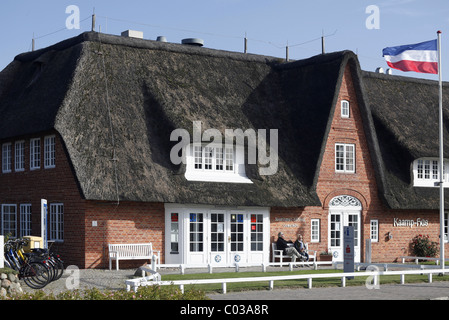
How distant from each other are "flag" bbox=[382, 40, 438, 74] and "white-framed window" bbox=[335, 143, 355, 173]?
7245mm

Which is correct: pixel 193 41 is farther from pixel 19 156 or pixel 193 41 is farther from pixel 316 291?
pixel 316 291

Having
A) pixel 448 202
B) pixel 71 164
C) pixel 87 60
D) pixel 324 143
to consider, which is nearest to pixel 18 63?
pixel 87 60

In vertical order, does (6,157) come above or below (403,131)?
below

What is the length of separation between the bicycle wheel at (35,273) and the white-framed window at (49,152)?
8.86 metres

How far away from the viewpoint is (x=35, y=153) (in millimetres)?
30906

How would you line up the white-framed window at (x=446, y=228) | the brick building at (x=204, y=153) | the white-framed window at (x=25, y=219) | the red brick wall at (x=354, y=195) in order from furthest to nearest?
the white-framed window at (x=446, y=228) → the red brick wall at (x=354, y=195) → the white-framed window at (x=25, y=219) → the brick building at (x=204, y=153)

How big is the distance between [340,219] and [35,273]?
16.5 meters

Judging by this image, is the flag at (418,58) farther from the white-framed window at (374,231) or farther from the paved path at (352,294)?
the white-framed window at (374,231)

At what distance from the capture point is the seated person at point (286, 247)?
101 ft

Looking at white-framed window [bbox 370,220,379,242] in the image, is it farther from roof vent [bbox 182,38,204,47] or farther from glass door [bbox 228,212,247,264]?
roof vent [bbox 182,38,204,47]

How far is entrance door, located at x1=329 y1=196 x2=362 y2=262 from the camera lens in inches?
1323

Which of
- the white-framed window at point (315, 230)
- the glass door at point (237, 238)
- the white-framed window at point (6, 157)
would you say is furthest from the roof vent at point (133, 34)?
the white-framed window at point (315, 230)

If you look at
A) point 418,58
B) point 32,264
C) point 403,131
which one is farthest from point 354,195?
point 32,264

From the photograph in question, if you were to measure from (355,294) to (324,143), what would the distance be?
13.4 metres
